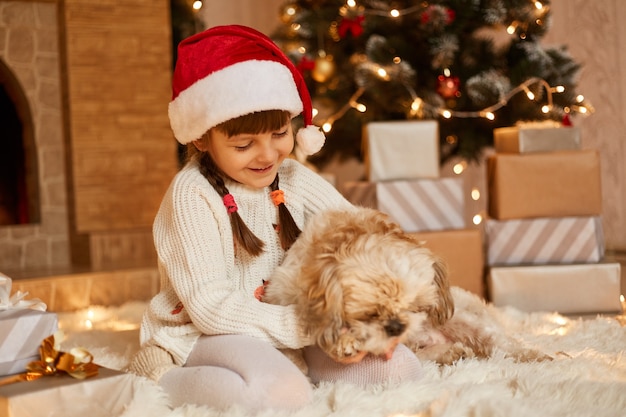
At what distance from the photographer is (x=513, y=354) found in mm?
1617

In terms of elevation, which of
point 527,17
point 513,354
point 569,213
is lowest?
point 513,354

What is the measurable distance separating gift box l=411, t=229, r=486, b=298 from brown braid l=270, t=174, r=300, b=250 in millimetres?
912

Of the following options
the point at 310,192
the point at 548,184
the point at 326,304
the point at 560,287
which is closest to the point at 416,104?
the point at 548,184

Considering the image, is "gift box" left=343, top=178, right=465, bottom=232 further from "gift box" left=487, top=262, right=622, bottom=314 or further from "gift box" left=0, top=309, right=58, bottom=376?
"gift box" left=0, top=309, right=58, bottom=376

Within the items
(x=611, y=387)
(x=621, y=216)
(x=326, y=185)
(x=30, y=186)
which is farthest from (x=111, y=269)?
(x=621, y=216)

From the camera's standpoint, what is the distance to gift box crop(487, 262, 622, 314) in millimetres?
2354

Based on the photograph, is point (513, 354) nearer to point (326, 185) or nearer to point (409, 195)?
point (326, 185)

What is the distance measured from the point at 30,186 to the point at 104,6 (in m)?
0.87

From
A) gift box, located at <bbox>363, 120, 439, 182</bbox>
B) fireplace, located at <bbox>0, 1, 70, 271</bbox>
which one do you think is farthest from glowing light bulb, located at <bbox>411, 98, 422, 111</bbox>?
fireplace, located at <bbox>0, 1, 70, 271</bbox>

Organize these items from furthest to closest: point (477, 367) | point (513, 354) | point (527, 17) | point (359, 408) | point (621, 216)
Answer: point (621, 216)
point (527, 17)
point (513, 354)
point (477, 367)
point (359, 408)

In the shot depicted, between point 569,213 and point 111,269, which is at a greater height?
point 569,213

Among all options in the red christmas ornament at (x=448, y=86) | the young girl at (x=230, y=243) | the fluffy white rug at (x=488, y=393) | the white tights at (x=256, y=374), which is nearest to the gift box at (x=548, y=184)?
the red christmas ornament at (x=448, y=86)

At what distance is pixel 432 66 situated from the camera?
120 inches

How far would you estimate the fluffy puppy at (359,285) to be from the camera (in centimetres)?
126
